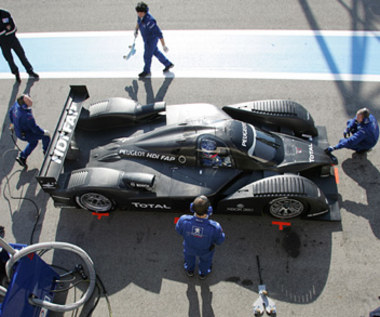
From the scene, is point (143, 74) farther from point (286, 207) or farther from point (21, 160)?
point (286, 207)

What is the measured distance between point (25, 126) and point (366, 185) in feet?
21.6

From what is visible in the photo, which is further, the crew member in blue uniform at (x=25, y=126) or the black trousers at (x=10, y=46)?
the black trousers at (x=10, y=46)

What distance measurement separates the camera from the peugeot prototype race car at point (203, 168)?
18.0 feet

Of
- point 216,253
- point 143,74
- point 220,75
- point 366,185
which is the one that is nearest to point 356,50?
point 220,75

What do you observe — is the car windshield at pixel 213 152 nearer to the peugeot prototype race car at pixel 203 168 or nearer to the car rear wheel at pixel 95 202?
the peugeot prototype race car at pixel 203 168

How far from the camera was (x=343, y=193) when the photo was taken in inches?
250

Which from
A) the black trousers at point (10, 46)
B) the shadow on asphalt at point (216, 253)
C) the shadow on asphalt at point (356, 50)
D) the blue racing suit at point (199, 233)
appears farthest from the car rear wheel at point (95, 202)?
the shadow on asphalt at point (356, 50)

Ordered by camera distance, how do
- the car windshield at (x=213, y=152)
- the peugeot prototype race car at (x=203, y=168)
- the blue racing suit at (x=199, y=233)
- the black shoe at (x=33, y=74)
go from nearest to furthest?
the blue racing suit at (x=199, y=233) → the peugeot prototype race car at (x=203, y=168) → the car windshield at (x=213, y=152) → the black shoe at (x=33, y=74)

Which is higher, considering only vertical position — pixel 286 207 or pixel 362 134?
pixel 362 134

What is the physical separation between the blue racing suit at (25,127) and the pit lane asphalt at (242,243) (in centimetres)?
56

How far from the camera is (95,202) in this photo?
6.01 m

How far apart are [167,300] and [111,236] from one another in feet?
5.00

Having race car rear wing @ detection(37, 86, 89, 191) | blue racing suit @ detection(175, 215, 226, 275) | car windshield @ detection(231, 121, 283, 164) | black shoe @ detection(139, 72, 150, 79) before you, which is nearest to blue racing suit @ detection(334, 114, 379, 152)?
car windshield @ detection(231, 121, 283, 164)

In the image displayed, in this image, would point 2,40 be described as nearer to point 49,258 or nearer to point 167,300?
point 49,258
